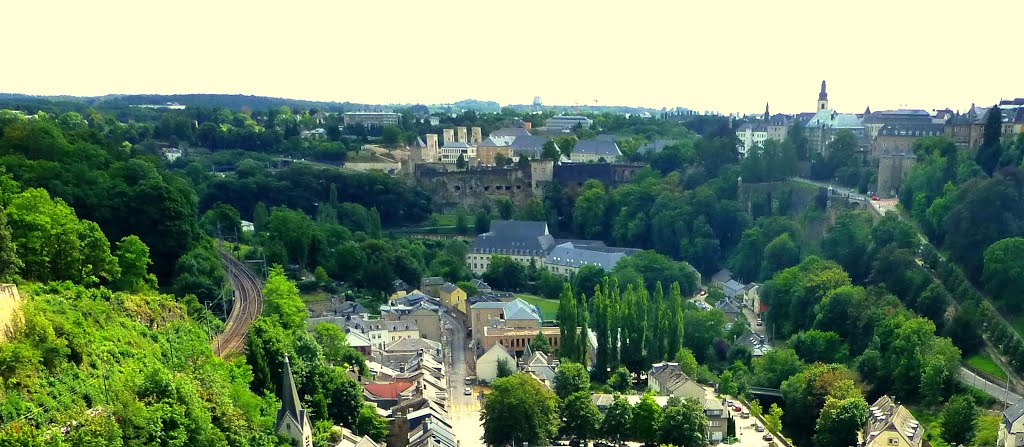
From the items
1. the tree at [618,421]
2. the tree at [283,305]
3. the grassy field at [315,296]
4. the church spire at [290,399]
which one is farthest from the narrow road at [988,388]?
the grassy field at [315,296]

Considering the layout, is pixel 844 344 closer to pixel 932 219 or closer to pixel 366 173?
pixel 932 219

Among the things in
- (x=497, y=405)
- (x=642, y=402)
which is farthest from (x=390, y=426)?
(x=642, y=402)

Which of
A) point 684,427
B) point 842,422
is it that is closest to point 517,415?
point 684,427

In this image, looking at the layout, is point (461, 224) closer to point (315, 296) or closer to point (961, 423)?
point (315, 296)

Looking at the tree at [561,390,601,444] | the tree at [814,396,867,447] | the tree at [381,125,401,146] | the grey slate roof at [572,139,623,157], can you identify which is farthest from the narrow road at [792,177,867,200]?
the tree at [381,125,401,146]

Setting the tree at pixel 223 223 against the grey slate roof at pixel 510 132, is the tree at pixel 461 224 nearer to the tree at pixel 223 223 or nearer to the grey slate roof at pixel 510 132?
the tree at pixel 223 223

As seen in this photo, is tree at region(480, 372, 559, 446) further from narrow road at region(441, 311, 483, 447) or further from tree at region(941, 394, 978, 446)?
tree at region(941, 394, 978, 446)
